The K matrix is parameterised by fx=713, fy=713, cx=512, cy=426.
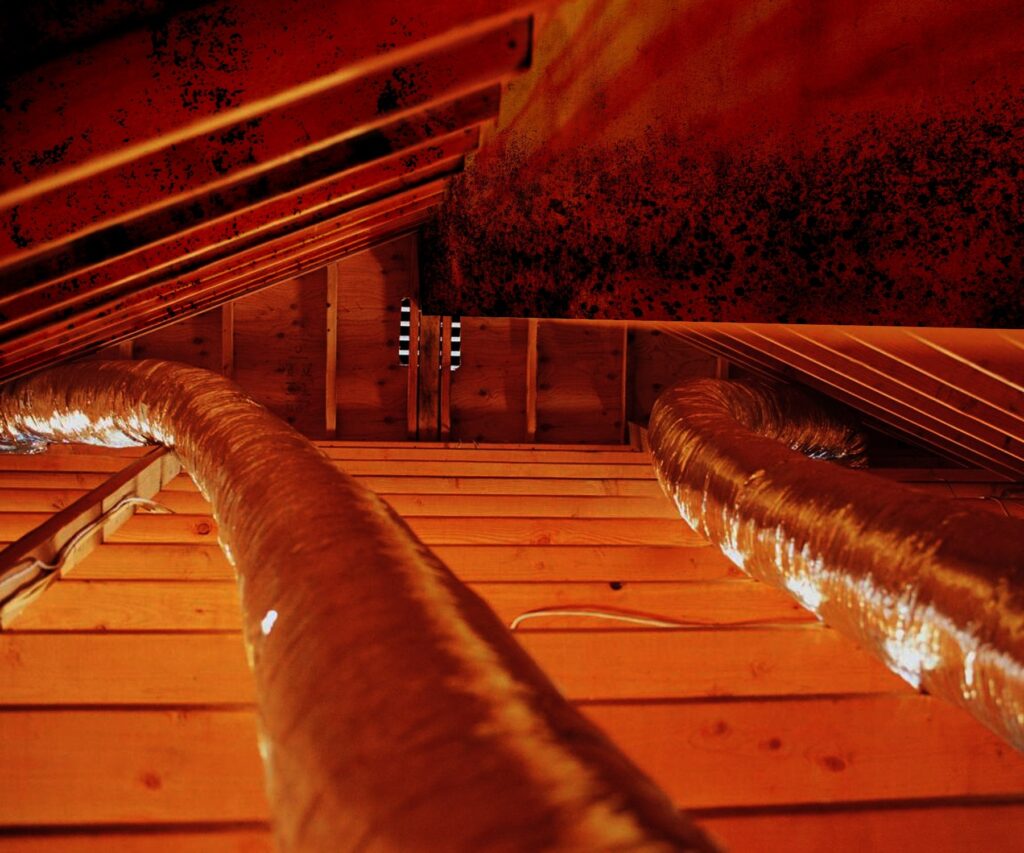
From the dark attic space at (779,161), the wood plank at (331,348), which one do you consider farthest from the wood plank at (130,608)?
the wood plank at (331,348)

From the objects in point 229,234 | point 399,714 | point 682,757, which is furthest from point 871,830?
point 229,234

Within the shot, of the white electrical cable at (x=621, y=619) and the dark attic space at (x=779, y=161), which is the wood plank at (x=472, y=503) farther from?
the dark attic space at (x=779, y=161)

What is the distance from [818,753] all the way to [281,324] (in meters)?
4.06

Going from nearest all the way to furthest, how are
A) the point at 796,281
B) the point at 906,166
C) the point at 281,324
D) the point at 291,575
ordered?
1. the point at 291,575
2. the point at 906,166
3. the point at 796,281
4. the point at 281,324

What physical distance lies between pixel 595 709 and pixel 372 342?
368cm

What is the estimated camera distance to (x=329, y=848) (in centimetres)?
51

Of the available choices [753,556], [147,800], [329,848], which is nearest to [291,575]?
[329,848]

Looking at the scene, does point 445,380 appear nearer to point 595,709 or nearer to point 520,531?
point 520,531

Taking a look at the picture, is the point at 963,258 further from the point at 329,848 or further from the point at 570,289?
the point at 329,848

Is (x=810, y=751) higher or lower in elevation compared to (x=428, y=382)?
lower

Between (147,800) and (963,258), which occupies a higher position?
(963,258)

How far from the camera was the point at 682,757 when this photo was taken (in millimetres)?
1192

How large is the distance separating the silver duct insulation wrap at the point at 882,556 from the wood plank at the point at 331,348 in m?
3.04

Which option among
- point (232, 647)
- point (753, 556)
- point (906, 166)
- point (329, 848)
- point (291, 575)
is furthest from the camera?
point (753, 556)
